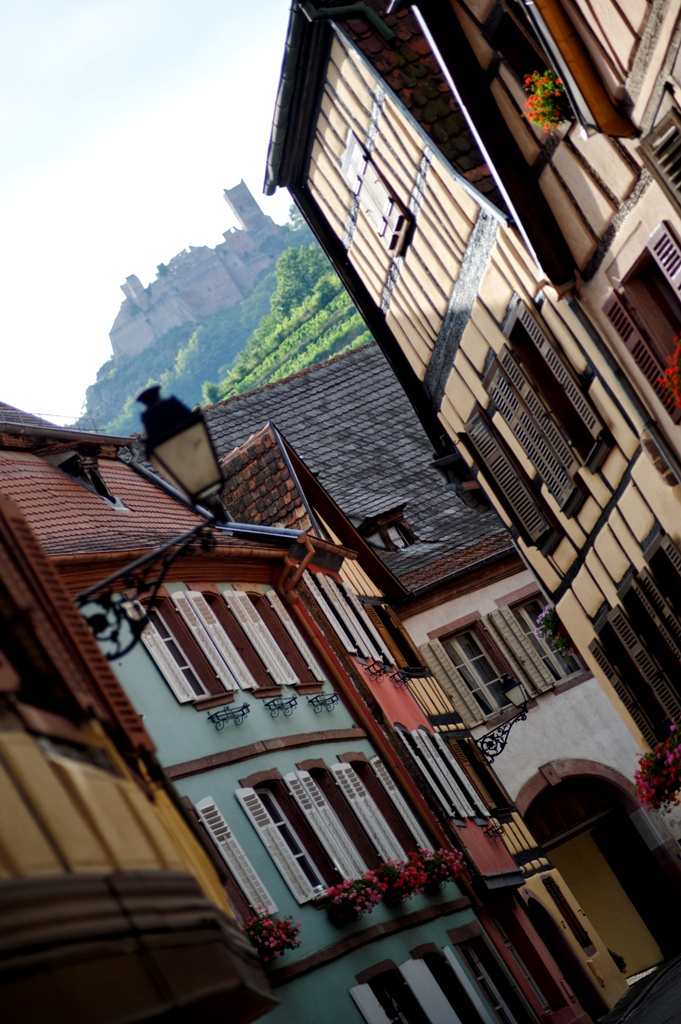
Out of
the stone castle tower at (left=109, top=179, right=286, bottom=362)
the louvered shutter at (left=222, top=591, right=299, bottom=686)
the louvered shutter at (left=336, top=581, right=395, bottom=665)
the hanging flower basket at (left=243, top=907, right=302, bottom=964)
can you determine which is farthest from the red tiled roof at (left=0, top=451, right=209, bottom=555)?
the stone castle tower at (left=109, top=179, right=286, bottom=362)

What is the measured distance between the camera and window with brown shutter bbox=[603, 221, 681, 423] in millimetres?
10180

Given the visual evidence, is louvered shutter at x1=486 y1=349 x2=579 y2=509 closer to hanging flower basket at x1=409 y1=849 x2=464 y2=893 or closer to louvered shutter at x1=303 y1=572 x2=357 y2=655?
hanging flower basket at x1=409 y1=849 x2=464 y2=893

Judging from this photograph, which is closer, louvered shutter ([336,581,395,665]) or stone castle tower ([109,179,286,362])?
louvered shutter ([336,581,395,665])

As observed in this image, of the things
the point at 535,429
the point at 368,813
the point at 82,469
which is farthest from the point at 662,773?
the point at 82,469

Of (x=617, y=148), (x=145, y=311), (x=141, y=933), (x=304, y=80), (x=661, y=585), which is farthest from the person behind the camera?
(x=145, y=311)

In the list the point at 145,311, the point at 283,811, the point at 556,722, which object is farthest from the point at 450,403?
the point at 145,311

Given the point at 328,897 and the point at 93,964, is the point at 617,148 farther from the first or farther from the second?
the point at 328,897

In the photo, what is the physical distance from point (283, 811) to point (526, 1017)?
5.49m

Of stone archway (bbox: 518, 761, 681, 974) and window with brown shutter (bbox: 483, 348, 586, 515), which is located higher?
window with brown shutter (bbox: 483, 348, 586, 515)

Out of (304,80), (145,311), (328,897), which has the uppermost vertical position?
(145,311)

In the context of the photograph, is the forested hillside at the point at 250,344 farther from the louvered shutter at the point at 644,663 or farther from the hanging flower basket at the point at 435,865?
the louvered shutter at the point at 644,663

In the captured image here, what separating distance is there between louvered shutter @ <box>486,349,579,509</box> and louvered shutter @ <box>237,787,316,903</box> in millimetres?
4985

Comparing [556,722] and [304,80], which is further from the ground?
[304,80]

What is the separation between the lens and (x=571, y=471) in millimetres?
12492
